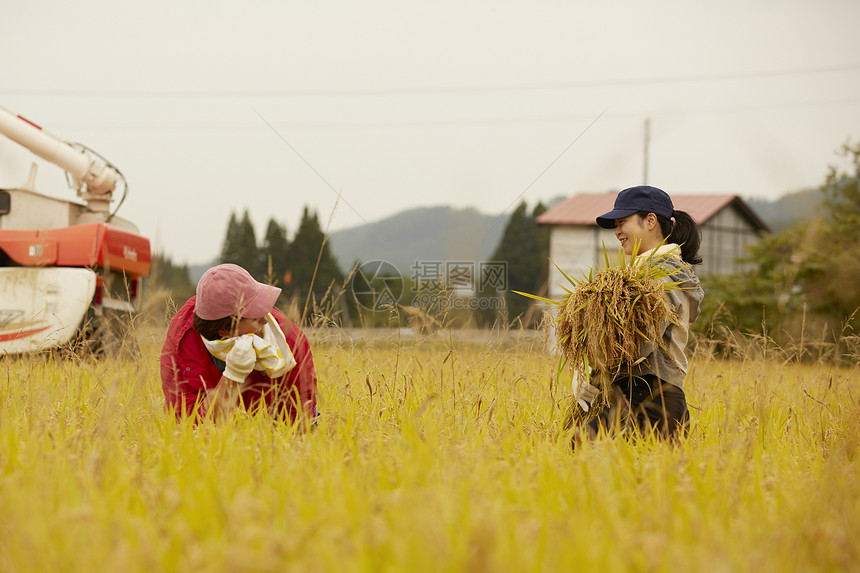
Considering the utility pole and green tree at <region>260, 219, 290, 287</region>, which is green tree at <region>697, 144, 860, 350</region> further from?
green tree at <region>260, 219, 290, 287</region>

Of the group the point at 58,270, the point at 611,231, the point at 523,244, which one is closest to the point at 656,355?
the point at 58,270

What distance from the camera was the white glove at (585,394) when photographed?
2.92 m

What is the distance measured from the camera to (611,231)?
89.3ft

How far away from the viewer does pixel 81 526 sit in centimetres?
157

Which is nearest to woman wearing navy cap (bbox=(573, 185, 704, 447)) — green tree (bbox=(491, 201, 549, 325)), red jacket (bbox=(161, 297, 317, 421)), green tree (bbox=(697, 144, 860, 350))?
red jacket (bbox=(161, 297, 317, 421))

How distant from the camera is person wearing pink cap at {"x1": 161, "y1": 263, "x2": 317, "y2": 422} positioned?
271 cm

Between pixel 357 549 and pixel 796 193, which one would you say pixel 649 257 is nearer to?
pixel 796 193

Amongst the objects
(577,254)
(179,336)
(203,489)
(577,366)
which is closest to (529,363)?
(577,366)

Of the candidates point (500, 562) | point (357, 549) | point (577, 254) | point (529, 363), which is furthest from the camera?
point (577, 254)

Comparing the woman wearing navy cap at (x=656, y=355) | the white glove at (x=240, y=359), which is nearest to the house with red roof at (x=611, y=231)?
the woman wearing navy cap at (x=656, y=355)

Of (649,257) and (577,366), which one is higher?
(649,257)

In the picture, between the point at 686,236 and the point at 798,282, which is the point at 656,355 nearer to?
the point at 686,236

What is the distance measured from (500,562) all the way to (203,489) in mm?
880

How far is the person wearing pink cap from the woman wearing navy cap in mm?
1339
